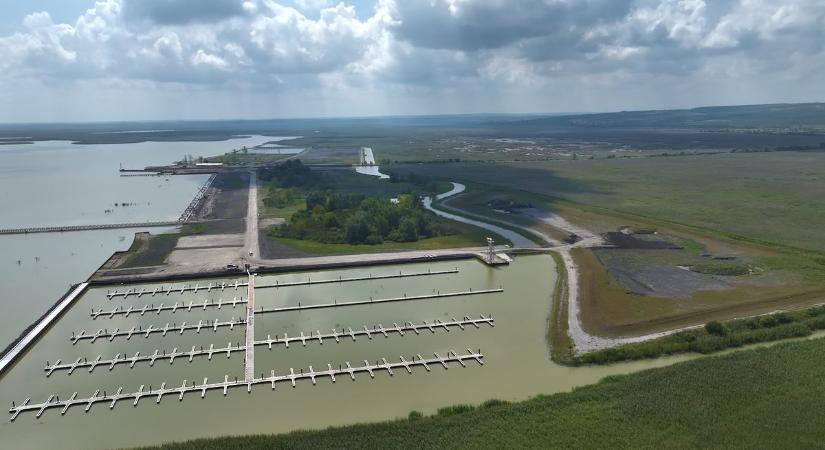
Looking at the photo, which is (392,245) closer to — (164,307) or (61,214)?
(164,307)

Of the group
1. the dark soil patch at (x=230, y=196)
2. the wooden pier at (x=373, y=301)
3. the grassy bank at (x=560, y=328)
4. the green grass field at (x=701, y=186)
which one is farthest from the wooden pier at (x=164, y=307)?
the green grass field at (x=701, y=186)

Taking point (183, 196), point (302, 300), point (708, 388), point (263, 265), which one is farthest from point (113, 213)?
point (708, 388)

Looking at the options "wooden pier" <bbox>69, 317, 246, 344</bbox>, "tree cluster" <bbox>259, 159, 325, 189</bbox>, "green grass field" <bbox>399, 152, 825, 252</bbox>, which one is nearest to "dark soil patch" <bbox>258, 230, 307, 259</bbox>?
"wooden pier" <bbox>69, 317, 246, 344</bbox>

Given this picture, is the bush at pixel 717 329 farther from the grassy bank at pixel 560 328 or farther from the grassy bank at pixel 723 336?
the grassy bank at pixel 560 328

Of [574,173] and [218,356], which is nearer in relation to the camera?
[218,356]

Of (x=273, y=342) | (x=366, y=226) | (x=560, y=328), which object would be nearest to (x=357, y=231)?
(x=366, y=226)

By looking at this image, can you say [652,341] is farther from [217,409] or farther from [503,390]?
[217,409]
